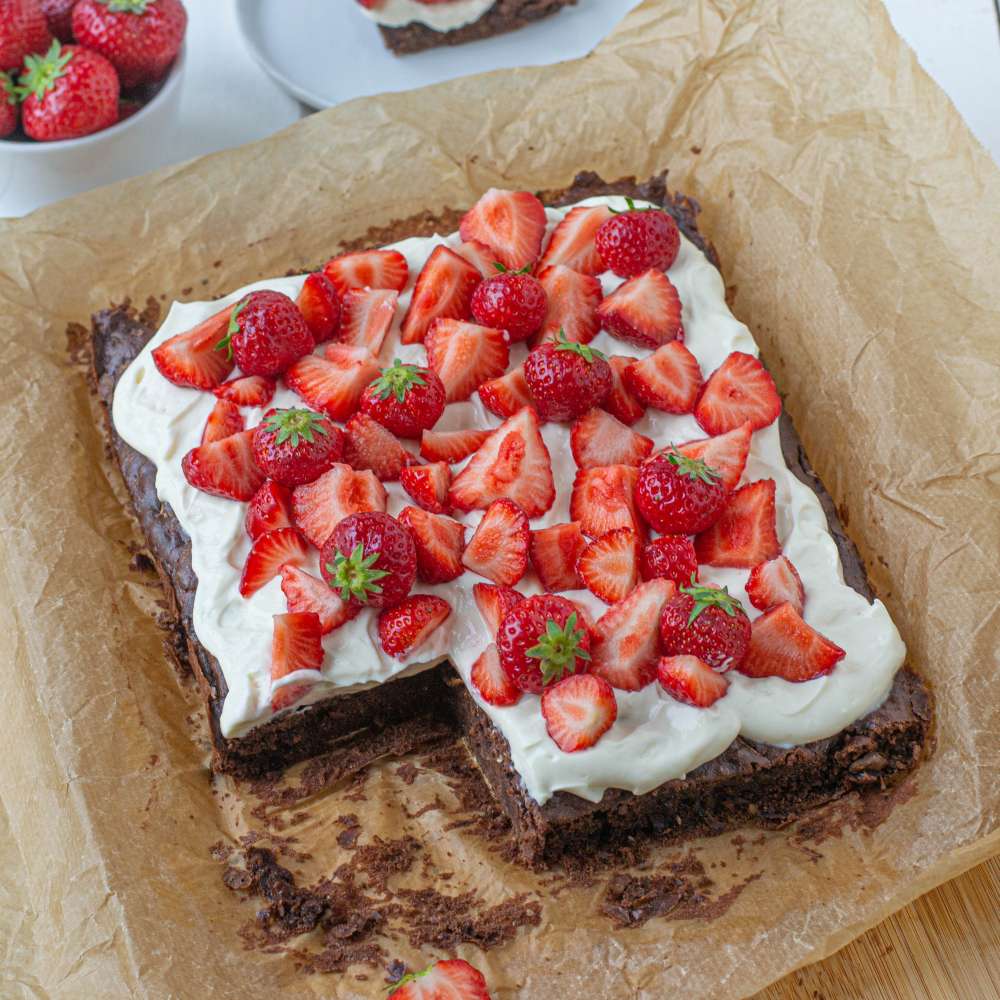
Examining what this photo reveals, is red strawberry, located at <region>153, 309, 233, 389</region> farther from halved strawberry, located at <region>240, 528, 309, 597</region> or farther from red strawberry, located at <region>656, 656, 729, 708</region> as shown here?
red strawberry, located at <region>656, 656, 729, 708</region>

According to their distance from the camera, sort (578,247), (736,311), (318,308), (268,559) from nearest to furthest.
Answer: (268,559) → (318,308) → (578,247) → (736,311)

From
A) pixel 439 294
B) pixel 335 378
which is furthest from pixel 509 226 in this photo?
pixel 335 378

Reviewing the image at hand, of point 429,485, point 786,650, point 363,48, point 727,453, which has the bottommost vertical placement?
point 786,650

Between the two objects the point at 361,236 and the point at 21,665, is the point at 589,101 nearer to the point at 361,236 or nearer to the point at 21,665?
the point at 361,236

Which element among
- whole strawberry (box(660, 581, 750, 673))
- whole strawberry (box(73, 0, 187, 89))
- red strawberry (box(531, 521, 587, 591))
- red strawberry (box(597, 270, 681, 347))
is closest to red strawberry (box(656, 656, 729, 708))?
whole strawberry (box(660, 581, 750, 673))

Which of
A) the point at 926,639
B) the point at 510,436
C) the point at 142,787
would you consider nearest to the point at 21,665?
the point at 142,787

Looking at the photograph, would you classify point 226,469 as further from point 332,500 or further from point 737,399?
point 737,399

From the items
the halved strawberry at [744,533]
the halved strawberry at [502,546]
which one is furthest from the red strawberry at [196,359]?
the halved strawberry at [744,533]
